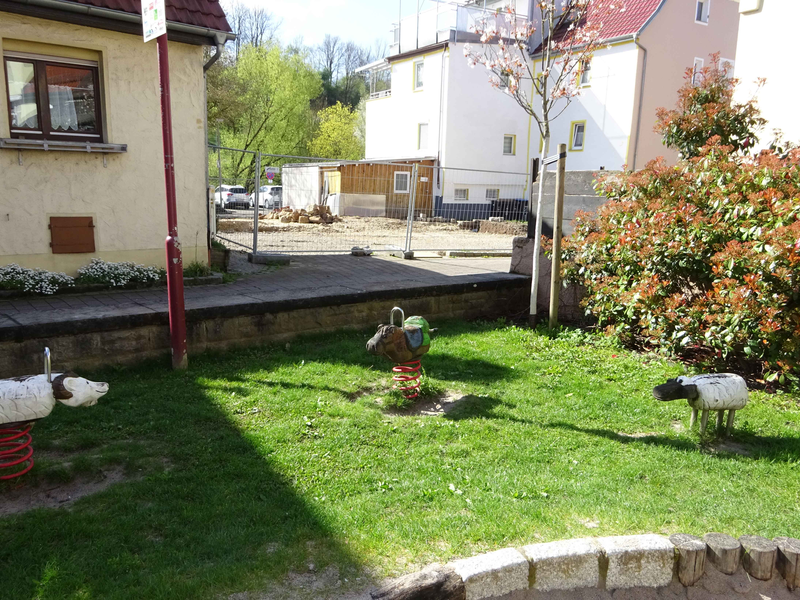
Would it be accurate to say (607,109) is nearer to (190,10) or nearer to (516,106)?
(516,106)

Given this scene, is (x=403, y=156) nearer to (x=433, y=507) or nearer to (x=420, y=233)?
(x=420, y=233)

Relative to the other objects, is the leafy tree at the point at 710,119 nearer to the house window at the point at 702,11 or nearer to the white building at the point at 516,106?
the white building at the point at 516,106

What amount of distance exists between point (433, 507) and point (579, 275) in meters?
4.74

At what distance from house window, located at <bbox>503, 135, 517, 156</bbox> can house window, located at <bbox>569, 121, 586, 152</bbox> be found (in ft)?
10.8

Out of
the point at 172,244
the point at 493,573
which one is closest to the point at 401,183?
the point at 172,244

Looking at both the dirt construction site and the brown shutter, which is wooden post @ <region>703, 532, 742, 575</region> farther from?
the dirt construction site

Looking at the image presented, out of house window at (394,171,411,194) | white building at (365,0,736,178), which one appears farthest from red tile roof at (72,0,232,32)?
white building at (365,0,736,178)

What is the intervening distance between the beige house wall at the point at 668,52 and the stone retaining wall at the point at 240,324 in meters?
20.0

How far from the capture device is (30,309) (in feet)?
20.8

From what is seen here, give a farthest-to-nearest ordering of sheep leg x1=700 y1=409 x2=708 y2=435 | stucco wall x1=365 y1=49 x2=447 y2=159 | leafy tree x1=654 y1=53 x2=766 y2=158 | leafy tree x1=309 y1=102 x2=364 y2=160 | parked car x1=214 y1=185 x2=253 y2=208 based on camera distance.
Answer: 1. leafy tree x1=309 y1=102 x2=364 y2=160
2. stucco wall x1=365 y1=49 x2=447 y2=159
3. parked car x1=214 y1=185 x2=253 y2=208
4. leafy tree x1=654 y1=53 x2=766 y2=158
5. sheep leg x1=700 y1=409 x2=708 y2=435

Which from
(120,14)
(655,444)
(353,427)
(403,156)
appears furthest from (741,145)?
(403,156)

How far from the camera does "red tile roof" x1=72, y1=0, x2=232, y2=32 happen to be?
742 cm

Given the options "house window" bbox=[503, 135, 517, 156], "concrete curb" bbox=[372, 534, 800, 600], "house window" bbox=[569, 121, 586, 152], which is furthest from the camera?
"house window" bbox=[503, 135, 517, 156]

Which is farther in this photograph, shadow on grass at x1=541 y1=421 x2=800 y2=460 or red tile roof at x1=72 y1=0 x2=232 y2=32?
red tile roof at x1=72 y1=0 x2=232 y2=32
